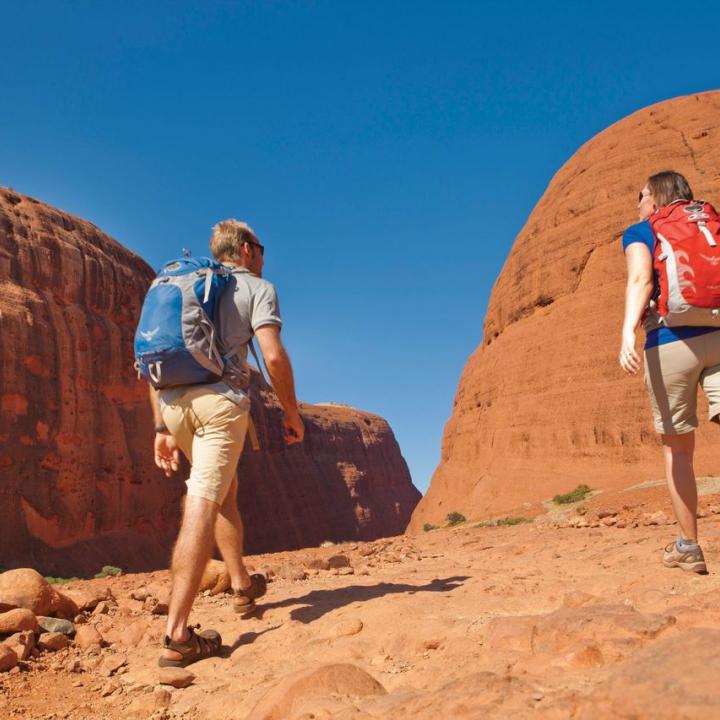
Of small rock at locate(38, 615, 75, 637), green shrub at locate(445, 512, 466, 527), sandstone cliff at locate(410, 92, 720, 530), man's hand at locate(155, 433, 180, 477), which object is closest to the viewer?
man's hand at locate(155, 433, 180, 477)

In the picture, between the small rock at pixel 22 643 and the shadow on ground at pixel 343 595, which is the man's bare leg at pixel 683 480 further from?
the small rock at pixel 22 643

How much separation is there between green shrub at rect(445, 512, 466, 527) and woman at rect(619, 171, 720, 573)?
17.2 meters

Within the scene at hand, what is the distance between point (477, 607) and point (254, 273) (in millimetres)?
2377

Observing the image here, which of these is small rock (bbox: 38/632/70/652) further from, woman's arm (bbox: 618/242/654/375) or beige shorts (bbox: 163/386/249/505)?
woman's arm (bbox: 618/242/654/375)

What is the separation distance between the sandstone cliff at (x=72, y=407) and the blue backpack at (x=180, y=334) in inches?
844

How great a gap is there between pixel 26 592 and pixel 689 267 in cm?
435

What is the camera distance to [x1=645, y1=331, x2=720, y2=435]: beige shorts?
3504mm

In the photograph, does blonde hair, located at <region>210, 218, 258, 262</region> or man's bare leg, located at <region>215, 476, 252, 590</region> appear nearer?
man's bare leg, located at <region>215, 476, 252, 590</region>

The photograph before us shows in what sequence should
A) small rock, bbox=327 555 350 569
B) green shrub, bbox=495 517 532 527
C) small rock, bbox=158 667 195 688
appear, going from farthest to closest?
1. green shrub, bbox=495 517 532 527
2. small rock, bbox=327 555 350 569
3. small rock, bbox=158 667 195 688

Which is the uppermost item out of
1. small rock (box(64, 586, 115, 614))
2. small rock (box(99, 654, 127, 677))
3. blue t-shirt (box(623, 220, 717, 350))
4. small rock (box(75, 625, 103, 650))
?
blue t-shirt (box(623, 220, 717, 350))

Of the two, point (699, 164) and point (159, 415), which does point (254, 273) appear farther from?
point (699, 164)

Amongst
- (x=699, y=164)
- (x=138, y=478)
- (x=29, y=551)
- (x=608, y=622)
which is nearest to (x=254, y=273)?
(x=608, y=622)

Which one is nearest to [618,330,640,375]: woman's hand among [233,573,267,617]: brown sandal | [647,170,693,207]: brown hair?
[647,170,693,207]: brown hair

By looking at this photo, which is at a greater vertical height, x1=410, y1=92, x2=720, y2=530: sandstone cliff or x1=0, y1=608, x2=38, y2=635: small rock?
x1=410, y1=92, x2=720, y2=530: sandstone cliff
